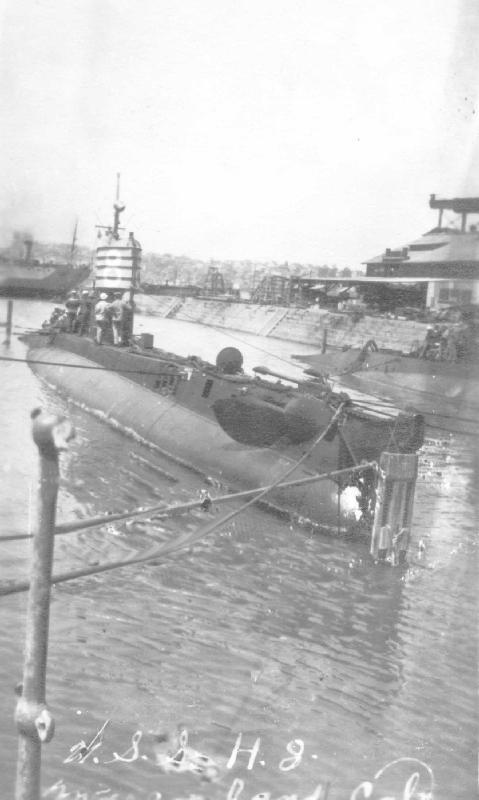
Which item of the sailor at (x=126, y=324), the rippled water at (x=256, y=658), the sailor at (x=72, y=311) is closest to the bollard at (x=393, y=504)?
the rippled water at (x=256, y=658)

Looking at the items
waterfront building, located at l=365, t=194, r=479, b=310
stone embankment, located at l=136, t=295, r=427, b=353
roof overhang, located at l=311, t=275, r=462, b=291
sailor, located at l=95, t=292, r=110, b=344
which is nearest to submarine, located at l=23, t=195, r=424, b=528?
sailor, located at l=95, t=292, r=110, b=344

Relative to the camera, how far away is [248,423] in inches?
553

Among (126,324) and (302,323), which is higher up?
(302,323)

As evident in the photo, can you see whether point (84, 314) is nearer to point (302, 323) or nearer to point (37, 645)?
point (37, 645)

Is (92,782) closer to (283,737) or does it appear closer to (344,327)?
(283,737)

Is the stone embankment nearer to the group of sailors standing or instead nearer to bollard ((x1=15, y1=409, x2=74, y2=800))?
the group of sailors standing

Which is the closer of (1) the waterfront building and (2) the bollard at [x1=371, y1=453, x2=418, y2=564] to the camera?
(2) the bollard at [x1=371, y1=453, x2=418, y2=564]

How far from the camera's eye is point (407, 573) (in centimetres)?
1209

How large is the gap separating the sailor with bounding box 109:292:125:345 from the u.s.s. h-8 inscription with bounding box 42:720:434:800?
1721cm

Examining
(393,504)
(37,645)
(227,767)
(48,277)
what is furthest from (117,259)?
(48,277)

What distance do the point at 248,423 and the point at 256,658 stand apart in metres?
5.78

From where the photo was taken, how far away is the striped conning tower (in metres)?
27.5

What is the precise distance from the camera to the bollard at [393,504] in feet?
38.8

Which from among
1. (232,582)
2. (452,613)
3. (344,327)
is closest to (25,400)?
(232,582)
